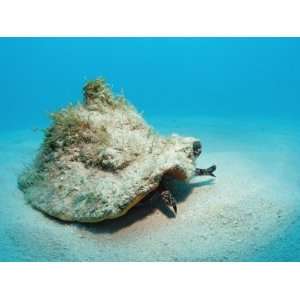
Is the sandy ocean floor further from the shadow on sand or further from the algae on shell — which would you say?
the algae on shell

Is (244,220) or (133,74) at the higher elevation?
(133,74)

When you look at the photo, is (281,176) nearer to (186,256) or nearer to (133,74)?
(186,256)

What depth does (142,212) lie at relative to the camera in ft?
15.0

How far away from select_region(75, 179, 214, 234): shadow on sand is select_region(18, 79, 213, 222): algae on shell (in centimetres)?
25

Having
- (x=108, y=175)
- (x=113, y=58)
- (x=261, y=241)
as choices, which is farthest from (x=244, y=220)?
(x=113, y=58)

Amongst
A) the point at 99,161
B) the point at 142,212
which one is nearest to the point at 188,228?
the point at 142,212

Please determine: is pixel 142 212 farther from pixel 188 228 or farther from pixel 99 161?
pixel 99 161

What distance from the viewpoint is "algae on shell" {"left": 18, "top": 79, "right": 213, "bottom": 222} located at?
4012 millimetres

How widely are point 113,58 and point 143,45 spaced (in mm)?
9704

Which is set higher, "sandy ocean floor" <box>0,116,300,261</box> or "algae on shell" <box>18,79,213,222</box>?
"algae on shell" <box>18,79,213,222</box>

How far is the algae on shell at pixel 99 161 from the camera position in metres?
4.01

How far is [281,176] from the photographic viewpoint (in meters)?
6.28

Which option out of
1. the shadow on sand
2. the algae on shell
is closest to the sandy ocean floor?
the shadow on sand

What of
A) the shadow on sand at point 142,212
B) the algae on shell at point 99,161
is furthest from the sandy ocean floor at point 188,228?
the algae on shell at point 99,161
